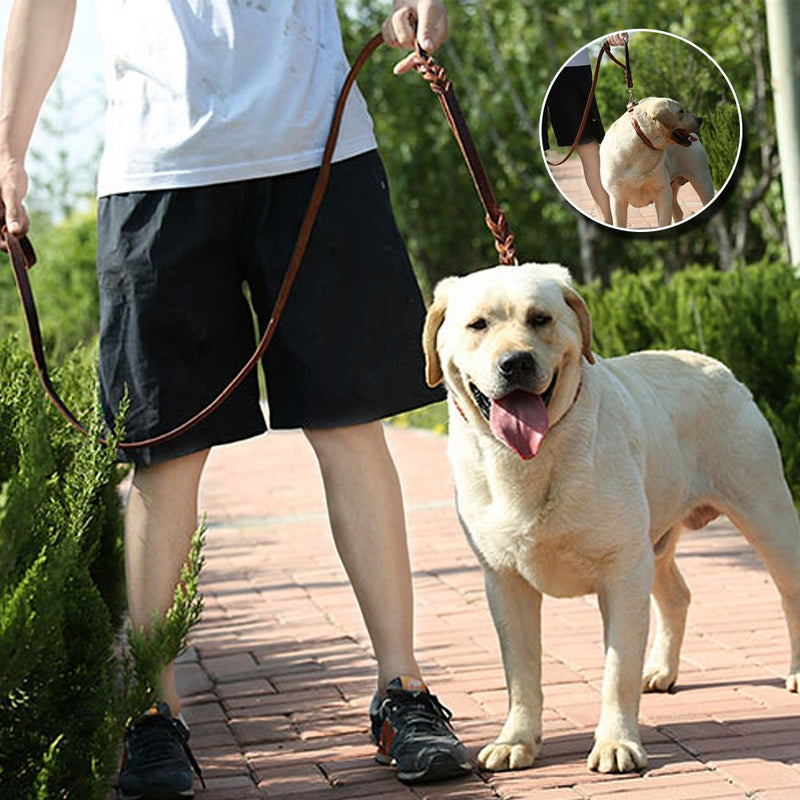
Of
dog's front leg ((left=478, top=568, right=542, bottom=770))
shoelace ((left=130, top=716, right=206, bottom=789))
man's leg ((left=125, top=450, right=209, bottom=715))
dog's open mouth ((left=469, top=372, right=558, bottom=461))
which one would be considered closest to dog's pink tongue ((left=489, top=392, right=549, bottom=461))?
dog's open mouth ((left=469, top=372, right=558, bottom=461))

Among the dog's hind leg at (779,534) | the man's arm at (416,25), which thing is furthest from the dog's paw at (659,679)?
the man's arm at (416,25)

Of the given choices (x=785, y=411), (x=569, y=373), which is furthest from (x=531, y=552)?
(x=785, y=411)

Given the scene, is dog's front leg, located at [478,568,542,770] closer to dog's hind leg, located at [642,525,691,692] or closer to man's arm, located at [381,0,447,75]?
dog's hind leg, located at [642,525,691,692]

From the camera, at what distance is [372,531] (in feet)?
12.5

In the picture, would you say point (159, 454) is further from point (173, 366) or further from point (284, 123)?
point (284, 123)

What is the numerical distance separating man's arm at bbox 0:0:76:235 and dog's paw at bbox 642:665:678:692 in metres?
2.16

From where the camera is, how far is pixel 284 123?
3705 millimetres

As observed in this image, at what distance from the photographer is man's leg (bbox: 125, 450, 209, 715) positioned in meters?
3.73

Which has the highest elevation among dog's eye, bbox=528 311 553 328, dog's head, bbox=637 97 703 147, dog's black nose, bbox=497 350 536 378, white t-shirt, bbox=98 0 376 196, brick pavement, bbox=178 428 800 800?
white t-shirt, bbox=98 0 376 196

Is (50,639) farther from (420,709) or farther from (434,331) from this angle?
(434,331)

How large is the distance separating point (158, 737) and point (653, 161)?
1.94m

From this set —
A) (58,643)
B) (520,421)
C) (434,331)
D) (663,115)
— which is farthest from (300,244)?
(58,643)

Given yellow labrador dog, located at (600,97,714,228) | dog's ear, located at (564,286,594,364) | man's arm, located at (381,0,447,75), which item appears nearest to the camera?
dog's ear, located at (564,286,594,364)

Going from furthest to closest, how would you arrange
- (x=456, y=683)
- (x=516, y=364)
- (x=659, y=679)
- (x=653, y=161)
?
(x=456, y=683) → (x=659, y=679) → (x=653, y=161) → (x=516, y=364)
